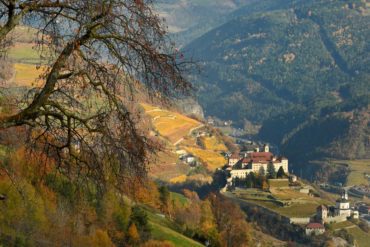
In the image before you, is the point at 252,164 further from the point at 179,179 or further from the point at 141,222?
the point at 141,222

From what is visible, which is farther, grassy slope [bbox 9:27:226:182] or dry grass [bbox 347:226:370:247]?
grassy slope [bbox 9:27:226:182]

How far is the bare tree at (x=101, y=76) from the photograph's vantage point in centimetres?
700

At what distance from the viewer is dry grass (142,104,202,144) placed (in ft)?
413

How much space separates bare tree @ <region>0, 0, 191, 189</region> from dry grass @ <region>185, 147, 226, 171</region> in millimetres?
107358

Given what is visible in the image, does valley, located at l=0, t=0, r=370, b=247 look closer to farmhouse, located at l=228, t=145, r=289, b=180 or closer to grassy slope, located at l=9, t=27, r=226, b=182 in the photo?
farmhouse, located at l=228, t=145, r=289, b=180

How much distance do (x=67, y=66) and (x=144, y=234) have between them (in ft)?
106

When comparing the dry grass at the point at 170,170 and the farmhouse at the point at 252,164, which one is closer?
the farmhouse at the point at 252,164

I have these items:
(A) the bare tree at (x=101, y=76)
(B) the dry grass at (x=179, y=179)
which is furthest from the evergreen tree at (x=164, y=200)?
(A) the bare tree at (x=101, y=76)

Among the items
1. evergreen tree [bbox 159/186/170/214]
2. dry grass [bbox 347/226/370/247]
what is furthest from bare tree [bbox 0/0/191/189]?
dry grass [bbox 347/226/370/247]

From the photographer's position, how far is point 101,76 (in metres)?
7.18

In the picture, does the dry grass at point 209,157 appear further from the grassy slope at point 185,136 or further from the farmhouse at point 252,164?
the farmhouse at point 252,164

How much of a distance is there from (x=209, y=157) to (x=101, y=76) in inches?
4561

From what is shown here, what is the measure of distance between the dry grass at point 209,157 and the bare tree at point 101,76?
352ft

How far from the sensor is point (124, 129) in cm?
702
